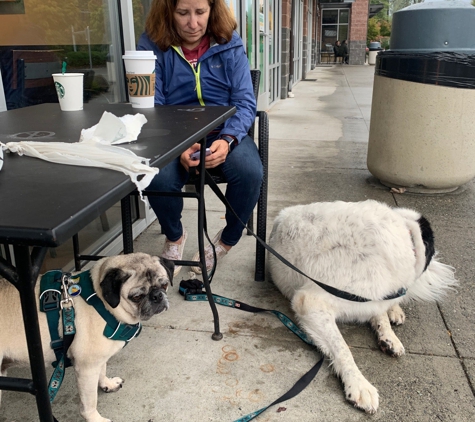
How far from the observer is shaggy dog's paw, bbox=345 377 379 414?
199 centimetres

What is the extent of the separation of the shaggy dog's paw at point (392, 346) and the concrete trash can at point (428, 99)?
106 inches

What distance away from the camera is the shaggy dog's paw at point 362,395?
199 cm

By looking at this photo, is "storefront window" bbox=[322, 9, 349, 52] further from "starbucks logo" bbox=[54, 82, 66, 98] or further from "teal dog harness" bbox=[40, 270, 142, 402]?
"teal dog harness" bbox=[40, 270, 142, 402]

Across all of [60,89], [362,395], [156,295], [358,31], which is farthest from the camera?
[358,31]

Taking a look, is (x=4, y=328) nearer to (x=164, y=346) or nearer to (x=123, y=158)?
(x=123, y=158)

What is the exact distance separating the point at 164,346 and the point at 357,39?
108 feet

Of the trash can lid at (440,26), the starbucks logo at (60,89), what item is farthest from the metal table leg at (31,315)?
the trash can lid at (440,26)

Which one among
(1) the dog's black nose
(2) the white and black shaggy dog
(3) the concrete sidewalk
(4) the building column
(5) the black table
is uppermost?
(4) the building column

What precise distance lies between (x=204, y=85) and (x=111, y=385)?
1.88 meters

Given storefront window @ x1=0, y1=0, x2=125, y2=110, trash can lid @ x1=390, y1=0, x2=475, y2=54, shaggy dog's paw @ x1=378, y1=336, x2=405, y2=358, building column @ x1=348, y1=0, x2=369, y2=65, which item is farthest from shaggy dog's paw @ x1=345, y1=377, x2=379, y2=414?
building column @ x1=348, y1=0, x2=369, y2=65

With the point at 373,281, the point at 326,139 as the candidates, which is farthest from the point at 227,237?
the point at 326,139

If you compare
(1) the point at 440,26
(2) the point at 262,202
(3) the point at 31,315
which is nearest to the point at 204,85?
(2) the point at 262,202

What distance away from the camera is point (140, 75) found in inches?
91.2

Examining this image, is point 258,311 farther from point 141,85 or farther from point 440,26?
point 440,26
